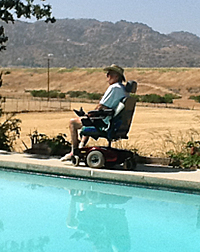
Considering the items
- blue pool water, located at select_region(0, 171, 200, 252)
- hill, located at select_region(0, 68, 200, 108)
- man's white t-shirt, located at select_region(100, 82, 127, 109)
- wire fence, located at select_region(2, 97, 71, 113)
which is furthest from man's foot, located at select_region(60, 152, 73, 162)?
hill, located at select_region(0, 68, 200, 108)

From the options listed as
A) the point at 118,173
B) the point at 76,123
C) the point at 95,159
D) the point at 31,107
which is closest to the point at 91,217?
the point at 118,173

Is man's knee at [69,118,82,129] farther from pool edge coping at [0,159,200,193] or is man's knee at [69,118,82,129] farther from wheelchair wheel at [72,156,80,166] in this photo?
pool edge coping at [0,159,200,193]

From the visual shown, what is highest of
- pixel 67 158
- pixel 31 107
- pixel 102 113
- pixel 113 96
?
pixel 113 96

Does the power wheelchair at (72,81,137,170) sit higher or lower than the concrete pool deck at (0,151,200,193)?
higher

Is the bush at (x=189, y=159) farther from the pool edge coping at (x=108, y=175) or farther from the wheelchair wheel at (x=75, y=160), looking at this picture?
the wheelchair wheel at (x=75, y=160)

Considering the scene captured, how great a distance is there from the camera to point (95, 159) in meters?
8.32

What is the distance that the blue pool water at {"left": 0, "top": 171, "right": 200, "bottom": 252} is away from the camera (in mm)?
5449

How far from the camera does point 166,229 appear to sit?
238 inches

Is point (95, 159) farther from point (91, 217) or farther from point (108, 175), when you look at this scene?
point (91, 217)

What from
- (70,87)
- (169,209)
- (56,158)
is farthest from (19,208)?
(70,87)

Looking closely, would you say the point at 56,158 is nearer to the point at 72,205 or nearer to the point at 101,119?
the point at 101,119

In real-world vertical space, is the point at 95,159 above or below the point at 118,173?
above

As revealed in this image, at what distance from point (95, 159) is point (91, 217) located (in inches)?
72.8

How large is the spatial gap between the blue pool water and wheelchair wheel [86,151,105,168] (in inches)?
12.3
